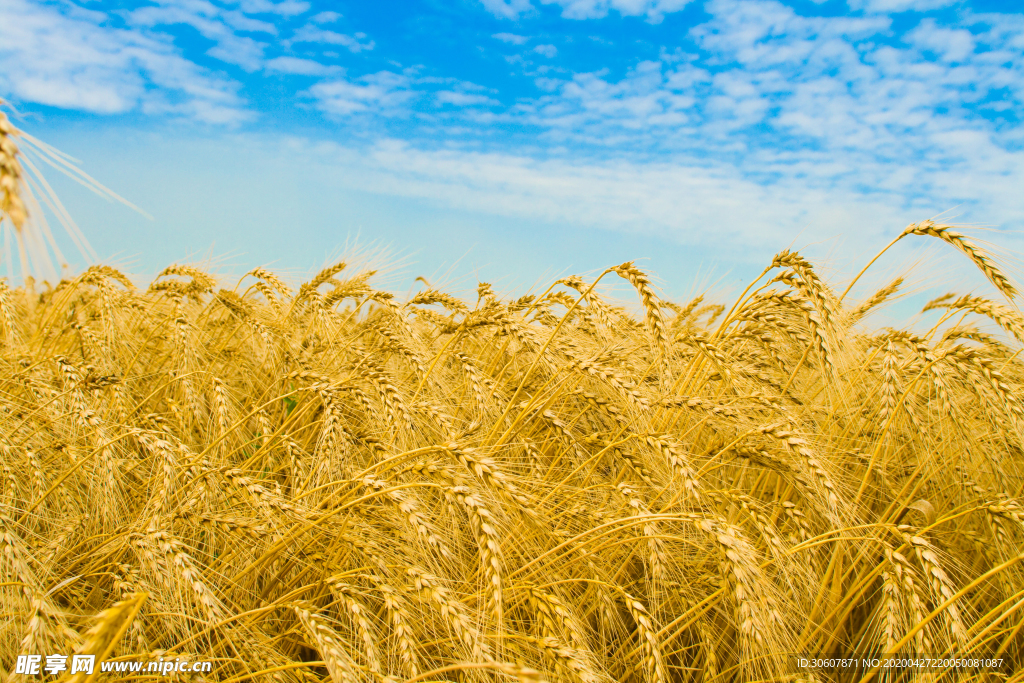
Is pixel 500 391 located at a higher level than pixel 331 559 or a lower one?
higher

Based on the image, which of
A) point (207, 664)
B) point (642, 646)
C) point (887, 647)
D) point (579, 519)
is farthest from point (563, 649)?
point (887, 647)

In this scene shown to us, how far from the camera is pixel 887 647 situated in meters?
1.74

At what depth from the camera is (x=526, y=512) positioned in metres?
1.64

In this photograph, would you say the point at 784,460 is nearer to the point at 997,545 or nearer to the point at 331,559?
the point at 997,545

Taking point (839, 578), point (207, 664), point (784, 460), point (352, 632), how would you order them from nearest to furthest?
point (207, 664) → point (352, 632) → point (784, 460) → point (839, 578)

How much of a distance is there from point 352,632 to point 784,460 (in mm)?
1572

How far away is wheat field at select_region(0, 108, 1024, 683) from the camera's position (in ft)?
5.23

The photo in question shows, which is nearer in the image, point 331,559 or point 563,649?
point 563,649

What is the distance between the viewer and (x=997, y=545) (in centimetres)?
214

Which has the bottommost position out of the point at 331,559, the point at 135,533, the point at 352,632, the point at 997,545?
the point at 352,632

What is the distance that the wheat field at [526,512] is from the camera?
1.59 meters

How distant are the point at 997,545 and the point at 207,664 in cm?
272

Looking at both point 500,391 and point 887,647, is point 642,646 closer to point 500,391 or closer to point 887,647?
point 887,647

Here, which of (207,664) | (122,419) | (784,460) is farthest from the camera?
(122,419)
